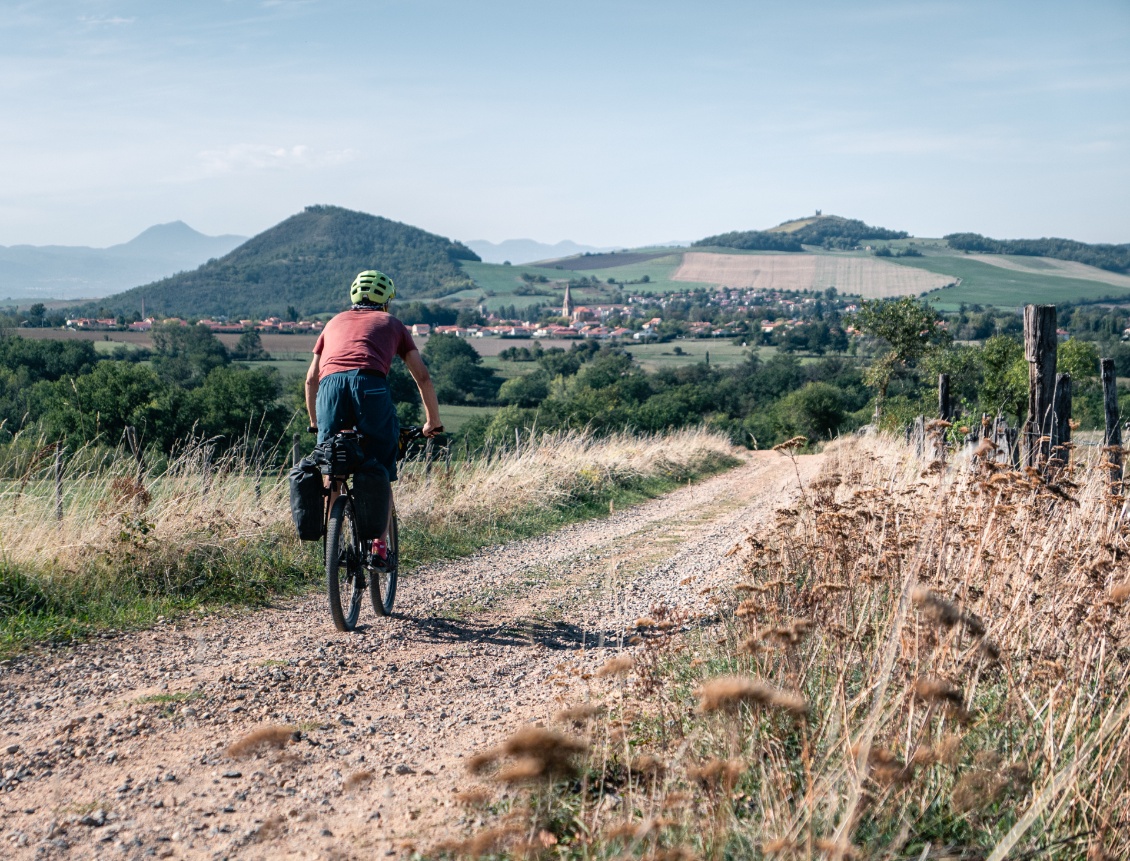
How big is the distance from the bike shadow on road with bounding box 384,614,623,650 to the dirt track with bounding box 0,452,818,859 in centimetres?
2

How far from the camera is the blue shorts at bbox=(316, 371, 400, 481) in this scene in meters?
5.07

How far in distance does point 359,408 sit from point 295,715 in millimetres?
1873

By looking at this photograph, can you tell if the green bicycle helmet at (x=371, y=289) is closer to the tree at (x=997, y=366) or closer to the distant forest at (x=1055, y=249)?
the tree at (x=997, y=366)

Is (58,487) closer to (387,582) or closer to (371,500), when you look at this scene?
(387,582)

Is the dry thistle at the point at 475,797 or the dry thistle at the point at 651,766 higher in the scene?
the dry thistle at the point at 651,766

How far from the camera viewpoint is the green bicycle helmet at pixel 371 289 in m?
5.56

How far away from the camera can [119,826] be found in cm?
281

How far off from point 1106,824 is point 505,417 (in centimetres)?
4220

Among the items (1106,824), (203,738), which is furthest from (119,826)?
(1106,824)

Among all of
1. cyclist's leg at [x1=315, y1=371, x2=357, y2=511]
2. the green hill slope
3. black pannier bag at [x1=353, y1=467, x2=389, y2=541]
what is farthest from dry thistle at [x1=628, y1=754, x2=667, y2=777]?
the green hill slope

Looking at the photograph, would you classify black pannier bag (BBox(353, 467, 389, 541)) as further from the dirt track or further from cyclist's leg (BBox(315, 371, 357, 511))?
the dirt track

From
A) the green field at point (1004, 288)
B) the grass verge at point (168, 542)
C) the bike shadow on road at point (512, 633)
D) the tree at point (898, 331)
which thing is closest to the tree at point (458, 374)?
the tree at point (898, 331)

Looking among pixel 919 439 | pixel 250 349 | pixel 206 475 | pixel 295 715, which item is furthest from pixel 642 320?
pixel 295 715

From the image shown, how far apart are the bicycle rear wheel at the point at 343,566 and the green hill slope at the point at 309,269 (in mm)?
123046
